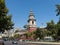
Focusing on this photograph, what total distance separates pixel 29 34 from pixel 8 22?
438ft

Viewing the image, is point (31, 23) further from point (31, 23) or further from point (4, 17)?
point (4, 17)

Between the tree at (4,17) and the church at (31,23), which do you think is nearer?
the tree at (4,17)

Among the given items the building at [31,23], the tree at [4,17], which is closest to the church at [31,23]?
the building at [31,23]

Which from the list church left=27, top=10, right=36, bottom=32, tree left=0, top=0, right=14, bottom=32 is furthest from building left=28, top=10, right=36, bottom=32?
tree left=0, top=0, right=14, bottom=32

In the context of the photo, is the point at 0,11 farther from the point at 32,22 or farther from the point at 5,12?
the point at 32,22

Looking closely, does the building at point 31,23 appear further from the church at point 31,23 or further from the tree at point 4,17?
the tree at point 4,17

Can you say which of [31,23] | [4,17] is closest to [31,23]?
[31,23]

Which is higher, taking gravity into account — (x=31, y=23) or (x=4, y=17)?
(x=31, y=23)

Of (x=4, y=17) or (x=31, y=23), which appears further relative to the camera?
(x=31, y=23)

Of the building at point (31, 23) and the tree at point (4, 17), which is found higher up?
the building at point (31, 23)

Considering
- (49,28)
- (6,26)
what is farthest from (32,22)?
(6,26)

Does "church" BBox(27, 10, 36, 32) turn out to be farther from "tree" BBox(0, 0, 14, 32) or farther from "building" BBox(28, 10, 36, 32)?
"tree" BBox(0, 0, 14, 32)

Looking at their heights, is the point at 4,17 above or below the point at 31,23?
below

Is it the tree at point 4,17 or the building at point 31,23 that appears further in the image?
the building at point 31,23
